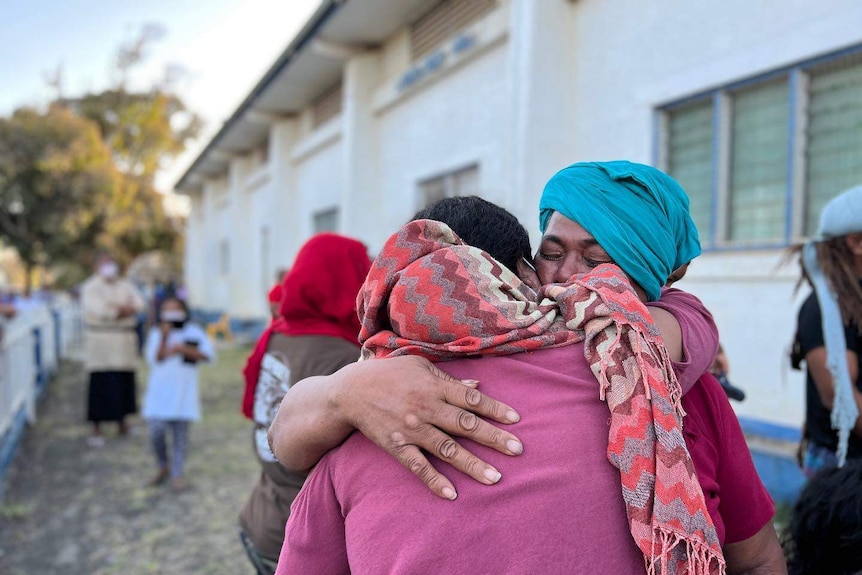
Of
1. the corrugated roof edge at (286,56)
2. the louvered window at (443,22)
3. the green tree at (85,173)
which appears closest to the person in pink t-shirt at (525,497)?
the louvered window at (443,22)

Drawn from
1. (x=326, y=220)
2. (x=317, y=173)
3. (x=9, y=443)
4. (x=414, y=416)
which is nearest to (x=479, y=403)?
(x=414, y=416)

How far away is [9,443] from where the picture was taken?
5625 millimetres

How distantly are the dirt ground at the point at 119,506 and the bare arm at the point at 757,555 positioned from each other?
3.35 meters

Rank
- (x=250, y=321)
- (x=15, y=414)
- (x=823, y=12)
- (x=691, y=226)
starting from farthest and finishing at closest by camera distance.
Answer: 1. (x=250, y=321)
2. (x=15, y=414)
3. (x=823, y=12)
4. (x=691, y=226)

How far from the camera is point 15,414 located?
6.36 meters

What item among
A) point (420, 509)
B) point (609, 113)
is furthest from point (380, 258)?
point (609, 113)

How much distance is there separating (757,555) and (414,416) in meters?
0.72

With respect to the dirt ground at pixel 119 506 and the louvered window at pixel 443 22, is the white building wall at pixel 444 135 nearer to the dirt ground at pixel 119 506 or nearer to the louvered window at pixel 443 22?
the louvered window at pixel 443 22

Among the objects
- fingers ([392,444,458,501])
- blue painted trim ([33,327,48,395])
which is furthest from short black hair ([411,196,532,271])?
blue painted trim ([33,327,48,395])

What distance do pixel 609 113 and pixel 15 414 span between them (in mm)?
6397

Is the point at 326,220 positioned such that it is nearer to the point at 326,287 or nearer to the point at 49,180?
the point at 49,180

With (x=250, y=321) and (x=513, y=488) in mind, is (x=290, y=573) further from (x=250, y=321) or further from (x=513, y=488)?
(x=250, y=321)

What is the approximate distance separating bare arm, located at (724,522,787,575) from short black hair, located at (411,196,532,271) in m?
0.65

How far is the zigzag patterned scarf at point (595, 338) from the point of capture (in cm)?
90
